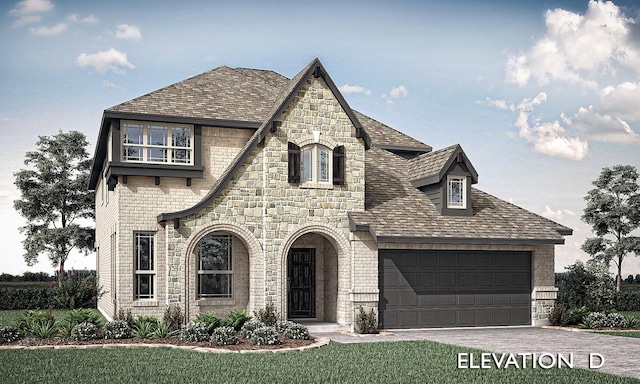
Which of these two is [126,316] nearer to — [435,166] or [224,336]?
[224,336]

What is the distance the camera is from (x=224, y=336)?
1802 cm

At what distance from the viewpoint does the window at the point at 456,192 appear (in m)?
25.5

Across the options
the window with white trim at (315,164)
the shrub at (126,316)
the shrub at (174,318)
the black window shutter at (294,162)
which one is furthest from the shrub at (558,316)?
the shrub at (126,316)

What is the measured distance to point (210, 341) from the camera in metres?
18.5

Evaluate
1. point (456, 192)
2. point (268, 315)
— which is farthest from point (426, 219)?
point (268, 315)

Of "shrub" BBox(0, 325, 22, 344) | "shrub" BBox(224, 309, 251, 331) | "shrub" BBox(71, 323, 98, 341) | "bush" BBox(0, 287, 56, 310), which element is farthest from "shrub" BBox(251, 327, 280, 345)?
"bush" BBox(0, 287, 56, 310)

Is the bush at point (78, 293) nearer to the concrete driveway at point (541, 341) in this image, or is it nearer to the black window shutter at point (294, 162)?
the black window shutter at point (294, 162)

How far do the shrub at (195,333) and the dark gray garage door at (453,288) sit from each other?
22.3ft

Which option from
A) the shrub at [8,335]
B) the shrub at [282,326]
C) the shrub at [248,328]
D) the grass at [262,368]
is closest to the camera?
the grass at [262,368]

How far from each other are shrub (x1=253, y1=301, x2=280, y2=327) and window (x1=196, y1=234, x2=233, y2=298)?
202 cm

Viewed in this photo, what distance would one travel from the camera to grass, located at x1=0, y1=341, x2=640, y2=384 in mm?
13461

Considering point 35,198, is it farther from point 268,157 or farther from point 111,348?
point 111,348

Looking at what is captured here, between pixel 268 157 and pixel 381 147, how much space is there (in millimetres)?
7249

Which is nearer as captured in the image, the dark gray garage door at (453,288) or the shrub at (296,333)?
the shrub at (296,333)
